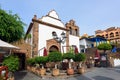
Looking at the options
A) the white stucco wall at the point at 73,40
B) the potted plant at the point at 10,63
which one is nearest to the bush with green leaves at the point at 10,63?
the potted plant at the point at 10,63

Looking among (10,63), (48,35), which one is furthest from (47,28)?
(10,63)

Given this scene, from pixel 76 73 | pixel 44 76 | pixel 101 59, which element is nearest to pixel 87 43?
pixel 101 59

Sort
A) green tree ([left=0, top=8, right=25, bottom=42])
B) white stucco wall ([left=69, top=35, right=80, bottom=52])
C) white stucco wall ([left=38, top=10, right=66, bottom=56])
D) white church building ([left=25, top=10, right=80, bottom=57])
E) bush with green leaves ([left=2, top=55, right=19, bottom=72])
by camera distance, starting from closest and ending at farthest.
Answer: bush with green leaves ([left=2, top=55, right=19, bottom=72]) < green tree ([left=0, top=8, right=25, bottom=42]) < white church building ([left=25, top=10, right=80, bottom=57]) < white stucco wall ([left=38, top=10, right=66, bottom=56]) < white stucco wall ([left=69, top=35, right=80, bottom=52])

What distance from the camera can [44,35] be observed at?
24562 millimetres

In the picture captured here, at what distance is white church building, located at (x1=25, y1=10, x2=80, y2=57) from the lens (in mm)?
23578

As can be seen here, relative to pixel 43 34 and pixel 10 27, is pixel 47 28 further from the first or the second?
pixel 10 27

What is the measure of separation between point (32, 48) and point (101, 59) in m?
9.70

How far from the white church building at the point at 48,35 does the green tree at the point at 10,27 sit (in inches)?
212

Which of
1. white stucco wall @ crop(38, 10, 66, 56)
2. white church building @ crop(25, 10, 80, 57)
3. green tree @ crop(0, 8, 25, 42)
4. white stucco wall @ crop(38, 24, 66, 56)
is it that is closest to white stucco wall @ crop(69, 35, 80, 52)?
white church building @ crop(25, 10, 80, 57)

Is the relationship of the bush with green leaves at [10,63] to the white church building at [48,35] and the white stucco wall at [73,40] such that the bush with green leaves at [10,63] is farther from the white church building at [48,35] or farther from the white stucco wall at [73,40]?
the white stucco wall at [73,40]

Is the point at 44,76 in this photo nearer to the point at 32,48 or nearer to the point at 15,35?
the point at 15,35

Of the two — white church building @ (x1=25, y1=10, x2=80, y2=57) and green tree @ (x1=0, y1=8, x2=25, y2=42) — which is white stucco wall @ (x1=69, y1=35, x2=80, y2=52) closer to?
white church building @ (x1=25, y1=10, x2=80, y2=57)

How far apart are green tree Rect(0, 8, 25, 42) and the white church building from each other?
537 cm

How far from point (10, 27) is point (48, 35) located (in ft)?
28.2
